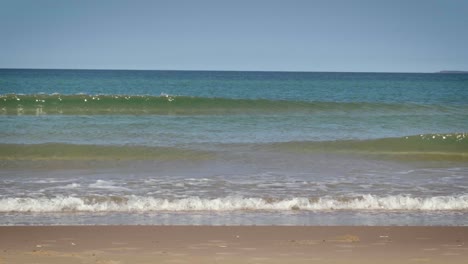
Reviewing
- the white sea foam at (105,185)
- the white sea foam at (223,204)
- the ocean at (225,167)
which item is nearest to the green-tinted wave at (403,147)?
the ocean at (225,167)

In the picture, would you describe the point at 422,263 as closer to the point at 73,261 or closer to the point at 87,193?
the point at 73,261

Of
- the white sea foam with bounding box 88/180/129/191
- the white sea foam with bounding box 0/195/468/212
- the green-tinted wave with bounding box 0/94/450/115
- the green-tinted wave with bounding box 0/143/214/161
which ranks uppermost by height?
the green-tinted wave with bounding box 0/94/450/115

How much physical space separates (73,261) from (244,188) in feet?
15.0

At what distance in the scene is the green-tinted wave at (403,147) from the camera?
15.1 meters

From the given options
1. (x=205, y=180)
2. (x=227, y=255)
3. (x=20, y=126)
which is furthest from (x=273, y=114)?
(x=227, y=255)

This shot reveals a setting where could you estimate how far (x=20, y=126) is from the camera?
63.7 feet

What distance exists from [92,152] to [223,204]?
246 inches

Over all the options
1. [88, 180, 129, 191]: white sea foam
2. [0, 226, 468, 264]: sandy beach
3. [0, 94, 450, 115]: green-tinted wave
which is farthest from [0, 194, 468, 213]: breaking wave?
[0, 94, 450, 115]: green-tinted wave

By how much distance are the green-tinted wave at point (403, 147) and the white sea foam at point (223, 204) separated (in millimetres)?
5543

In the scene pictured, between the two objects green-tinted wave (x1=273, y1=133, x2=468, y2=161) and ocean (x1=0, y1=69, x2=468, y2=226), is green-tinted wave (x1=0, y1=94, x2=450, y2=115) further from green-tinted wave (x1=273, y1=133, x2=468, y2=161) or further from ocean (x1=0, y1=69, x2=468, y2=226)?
green-tinted wave (x1=273, y1=133, x2=468, y2=161)

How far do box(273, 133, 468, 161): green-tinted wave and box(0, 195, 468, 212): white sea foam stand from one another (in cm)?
554

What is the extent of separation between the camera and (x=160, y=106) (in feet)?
86.9

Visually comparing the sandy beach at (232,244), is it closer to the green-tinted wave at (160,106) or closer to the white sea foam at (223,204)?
the white sea foam at (223,204)

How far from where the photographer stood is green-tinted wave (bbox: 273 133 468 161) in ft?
49.6
